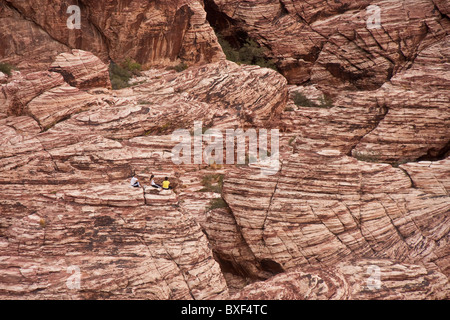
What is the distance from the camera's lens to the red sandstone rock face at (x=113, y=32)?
107 feet

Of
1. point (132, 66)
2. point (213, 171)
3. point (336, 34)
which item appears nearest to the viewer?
point (213, 171)

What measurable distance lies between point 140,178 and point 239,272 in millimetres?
6172

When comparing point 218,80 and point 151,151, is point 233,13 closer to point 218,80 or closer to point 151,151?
point 218,80

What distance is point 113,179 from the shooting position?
91.9 ft

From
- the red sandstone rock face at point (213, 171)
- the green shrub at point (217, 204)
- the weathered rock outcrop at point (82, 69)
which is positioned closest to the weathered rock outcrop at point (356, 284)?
the red sandstone rock face at point (213, 171)

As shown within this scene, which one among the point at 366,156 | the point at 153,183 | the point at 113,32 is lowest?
the point at 153,183

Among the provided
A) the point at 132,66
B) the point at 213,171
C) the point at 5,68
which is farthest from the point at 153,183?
the point at 5,68

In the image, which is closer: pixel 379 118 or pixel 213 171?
pixel 213 171

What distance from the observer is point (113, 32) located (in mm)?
34281

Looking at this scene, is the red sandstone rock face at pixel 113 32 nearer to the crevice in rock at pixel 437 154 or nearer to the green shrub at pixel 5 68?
the green shrub at pixel 5 68

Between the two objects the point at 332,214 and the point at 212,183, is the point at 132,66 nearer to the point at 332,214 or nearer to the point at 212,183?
the point at 212,183

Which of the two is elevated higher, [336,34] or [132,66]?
[336,34]

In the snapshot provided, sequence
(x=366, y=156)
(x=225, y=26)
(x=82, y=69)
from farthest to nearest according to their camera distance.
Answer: (x=225, y=26), (x=366, y=156), (x=82, y=69)

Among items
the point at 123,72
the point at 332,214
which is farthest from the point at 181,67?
the point at 332,214
